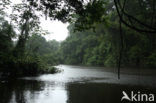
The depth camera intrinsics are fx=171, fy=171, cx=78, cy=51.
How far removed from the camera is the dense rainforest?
5.23 meters

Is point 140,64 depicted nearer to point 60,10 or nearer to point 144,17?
point 144,17

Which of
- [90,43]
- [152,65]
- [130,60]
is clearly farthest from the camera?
[90,43]

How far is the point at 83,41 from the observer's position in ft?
166

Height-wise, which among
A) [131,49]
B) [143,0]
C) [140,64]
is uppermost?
[143,0]

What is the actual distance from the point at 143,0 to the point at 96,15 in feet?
93.8

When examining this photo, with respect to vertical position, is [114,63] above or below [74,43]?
below

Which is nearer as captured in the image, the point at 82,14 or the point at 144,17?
the point at 82,14

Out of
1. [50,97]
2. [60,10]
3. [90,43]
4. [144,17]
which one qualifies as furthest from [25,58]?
[90,43]

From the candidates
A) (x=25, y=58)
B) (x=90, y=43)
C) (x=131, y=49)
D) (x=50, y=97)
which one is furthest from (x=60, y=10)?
(x=90, y=43)

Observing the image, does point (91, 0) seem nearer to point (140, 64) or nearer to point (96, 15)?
point (96, 15)

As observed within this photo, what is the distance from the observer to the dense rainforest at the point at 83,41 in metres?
5.23

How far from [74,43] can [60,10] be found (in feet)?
162

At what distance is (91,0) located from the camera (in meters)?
5.25

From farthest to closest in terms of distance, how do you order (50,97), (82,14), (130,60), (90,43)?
(90,43) < (130,60) < (50,97) < (82,14)
